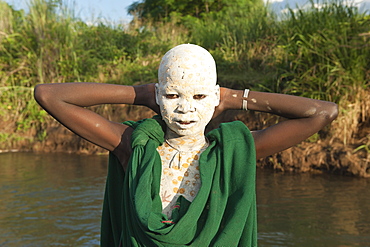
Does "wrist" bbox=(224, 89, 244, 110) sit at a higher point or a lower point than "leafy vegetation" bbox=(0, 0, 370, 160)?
lower

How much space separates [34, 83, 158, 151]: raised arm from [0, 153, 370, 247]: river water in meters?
2.64

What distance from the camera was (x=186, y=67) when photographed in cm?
205

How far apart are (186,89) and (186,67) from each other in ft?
0.30

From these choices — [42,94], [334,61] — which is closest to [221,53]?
[334,61]

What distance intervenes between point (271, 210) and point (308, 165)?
1.59 m

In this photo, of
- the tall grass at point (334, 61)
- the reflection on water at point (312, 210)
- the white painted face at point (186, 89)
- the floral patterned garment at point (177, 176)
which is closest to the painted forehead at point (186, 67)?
the white painted face at point (186, 89)

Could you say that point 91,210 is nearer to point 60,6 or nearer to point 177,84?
point 177,84

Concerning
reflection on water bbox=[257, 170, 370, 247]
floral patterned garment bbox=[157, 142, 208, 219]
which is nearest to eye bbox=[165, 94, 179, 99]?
floral patterned garment bbox=[157, 142, 208, 219]

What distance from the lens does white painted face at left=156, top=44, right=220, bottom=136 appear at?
2051 millimetres

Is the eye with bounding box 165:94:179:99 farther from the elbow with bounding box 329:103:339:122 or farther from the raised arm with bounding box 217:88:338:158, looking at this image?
the elbow with bounding box 329:103:339:122

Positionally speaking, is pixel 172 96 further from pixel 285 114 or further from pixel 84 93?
pixel 285 114

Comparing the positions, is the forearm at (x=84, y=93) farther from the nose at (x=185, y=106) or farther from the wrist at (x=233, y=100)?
the wrist at (x=233, y=100)

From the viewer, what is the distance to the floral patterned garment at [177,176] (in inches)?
82.9

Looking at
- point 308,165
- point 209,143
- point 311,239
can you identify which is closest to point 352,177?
point 308,165
